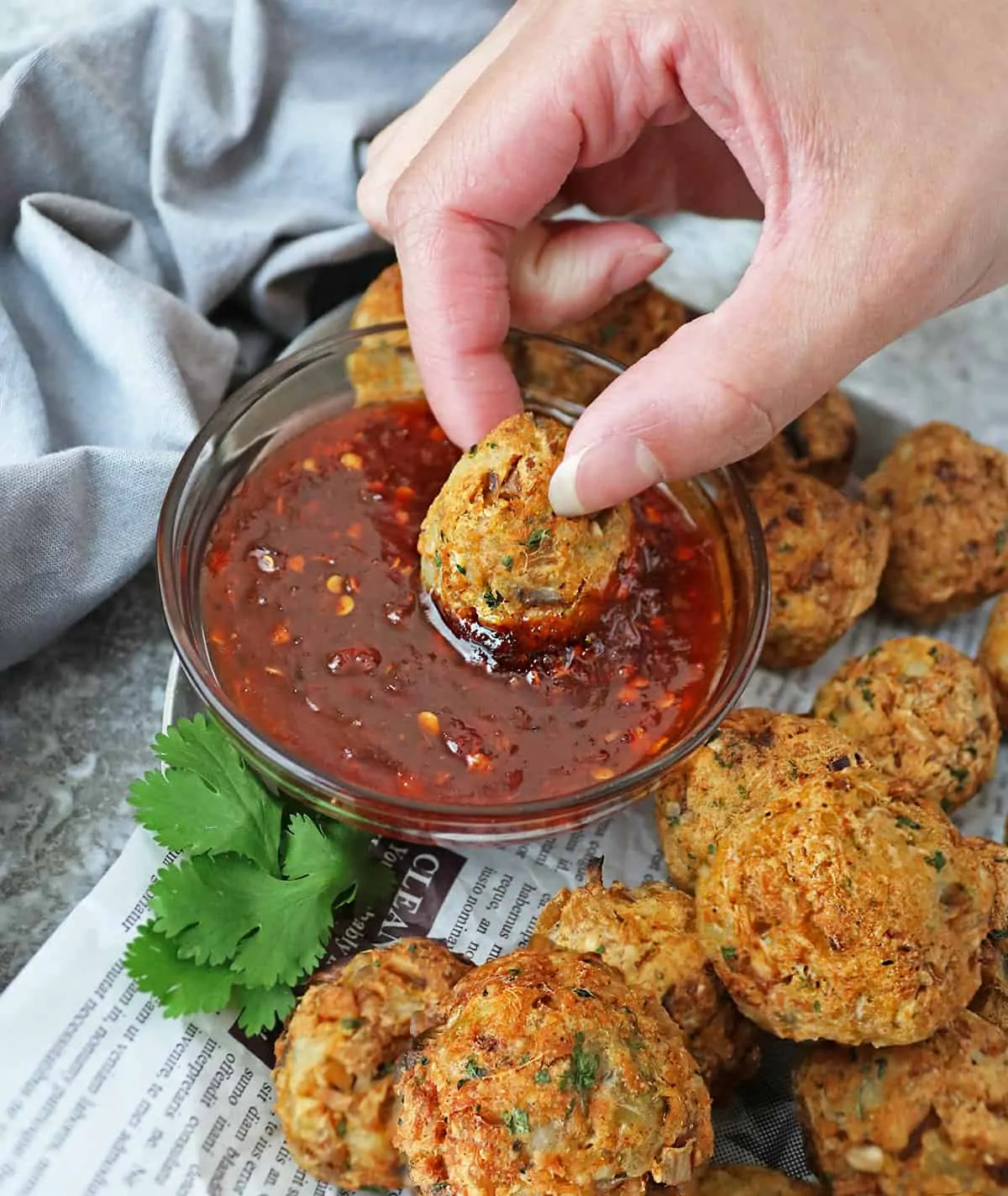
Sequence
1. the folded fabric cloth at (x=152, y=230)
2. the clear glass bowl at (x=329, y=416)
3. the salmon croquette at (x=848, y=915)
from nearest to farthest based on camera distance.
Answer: the salmon croquette at (x=848, y=915) → the clear glass bowl at (x=329, y=416) → the folded fabric cloth at (x=152, y=230)

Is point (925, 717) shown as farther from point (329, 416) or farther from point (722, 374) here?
point (329, 416)

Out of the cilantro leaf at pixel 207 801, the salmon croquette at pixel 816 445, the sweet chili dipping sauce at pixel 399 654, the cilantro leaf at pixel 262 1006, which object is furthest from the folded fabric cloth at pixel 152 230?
the salmon croquette at pixel 816 445

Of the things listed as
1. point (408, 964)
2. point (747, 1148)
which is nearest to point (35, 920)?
point (408, 964)

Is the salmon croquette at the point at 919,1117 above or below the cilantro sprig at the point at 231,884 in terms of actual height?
below

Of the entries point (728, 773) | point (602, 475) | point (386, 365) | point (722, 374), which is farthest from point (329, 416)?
point (728, 773)

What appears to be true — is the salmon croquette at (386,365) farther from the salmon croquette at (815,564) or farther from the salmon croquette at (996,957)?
the salmon croquette at (996,957)

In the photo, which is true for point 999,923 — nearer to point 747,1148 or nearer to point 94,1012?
point 747,1148
